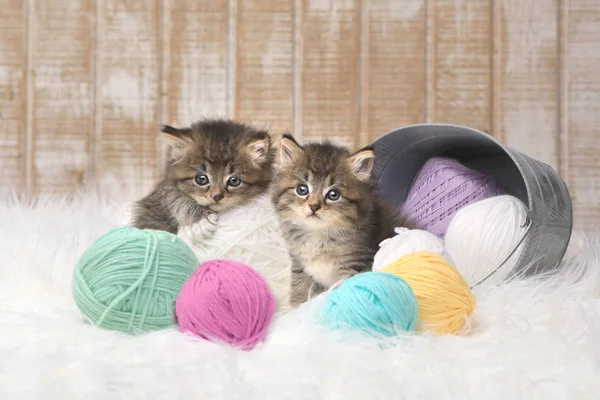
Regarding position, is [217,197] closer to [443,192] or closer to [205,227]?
[205,227]

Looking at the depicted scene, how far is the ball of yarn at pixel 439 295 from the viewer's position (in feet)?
4.55

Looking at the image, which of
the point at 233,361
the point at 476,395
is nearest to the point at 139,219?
the point at 233,361

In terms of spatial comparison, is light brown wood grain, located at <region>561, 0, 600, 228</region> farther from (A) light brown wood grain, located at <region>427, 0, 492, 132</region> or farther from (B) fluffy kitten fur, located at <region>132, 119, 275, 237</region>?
(B) fluffy kitten fur, located at <region>132, 119, 275, 237</region>

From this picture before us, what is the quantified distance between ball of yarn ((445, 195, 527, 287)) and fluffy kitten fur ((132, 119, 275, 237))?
61cm

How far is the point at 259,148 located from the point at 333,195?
268 millimetres

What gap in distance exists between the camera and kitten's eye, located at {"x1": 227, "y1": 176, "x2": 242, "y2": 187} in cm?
175

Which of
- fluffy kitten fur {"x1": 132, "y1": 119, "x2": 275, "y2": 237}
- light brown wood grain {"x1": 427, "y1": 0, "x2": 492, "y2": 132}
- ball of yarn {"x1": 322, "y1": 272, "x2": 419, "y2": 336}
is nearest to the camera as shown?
ball of yarn {"x1": 322, "y1": 272, "x2": 419, "y2": 336}

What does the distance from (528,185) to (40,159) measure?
7.28ft

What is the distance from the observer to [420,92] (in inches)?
112

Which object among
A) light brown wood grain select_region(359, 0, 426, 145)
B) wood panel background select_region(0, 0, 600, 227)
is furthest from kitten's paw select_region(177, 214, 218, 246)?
light brown wood grain select_region(359, 0, 426, 145)

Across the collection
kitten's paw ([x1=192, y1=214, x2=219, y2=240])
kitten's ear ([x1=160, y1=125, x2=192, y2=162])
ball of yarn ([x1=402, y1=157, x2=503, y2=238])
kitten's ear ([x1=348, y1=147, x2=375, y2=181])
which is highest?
kitten's ear ([x1=160, y1=125, x2=192, y2=162])

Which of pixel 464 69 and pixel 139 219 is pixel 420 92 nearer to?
pixel 464 69

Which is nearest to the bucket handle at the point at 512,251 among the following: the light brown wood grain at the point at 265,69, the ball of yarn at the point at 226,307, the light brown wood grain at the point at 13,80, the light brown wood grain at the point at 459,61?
the ball of yarn at the point at 226,307

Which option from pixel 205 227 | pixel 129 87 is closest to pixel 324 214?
pixel 205 227
